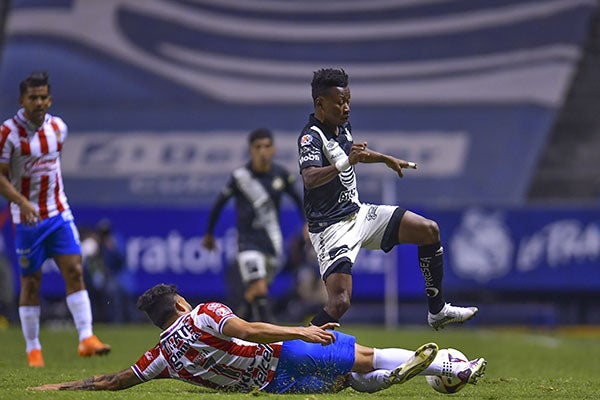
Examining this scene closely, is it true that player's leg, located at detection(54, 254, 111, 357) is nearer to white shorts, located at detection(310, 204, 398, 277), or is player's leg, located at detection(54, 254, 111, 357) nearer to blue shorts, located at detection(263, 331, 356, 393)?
white shorts, located at detection(310, 204, 398, 277)

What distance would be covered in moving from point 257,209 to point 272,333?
704 centimetres

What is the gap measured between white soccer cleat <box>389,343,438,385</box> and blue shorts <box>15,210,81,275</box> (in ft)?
15.2

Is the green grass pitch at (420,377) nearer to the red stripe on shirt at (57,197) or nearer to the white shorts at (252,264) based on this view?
the red stripe on shirt at (57,197)

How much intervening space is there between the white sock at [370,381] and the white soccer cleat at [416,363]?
155mm

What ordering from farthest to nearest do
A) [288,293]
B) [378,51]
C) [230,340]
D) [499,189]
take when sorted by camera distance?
[378,51] → [499,189] → [288,293] → [230,340]

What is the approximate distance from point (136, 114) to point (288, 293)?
9663 millimetres

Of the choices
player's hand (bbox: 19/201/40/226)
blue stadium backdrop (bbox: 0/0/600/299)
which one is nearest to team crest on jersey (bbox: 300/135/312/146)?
player's hand (bbox: 19/201/40/226)

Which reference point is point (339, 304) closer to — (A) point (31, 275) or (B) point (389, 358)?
(B) point (389, 358)

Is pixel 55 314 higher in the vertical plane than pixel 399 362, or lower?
lower

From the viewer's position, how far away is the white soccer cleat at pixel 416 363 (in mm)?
7961

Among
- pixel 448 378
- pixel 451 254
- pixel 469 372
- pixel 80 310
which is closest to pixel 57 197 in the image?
pixel 80 310

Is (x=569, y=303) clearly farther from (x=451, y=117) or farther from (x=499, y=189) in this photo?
(x=451, y=117)

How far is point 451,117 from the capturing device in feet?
98.9

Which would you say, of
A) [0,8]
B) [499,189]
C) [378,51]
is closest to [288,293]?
[499,189]
